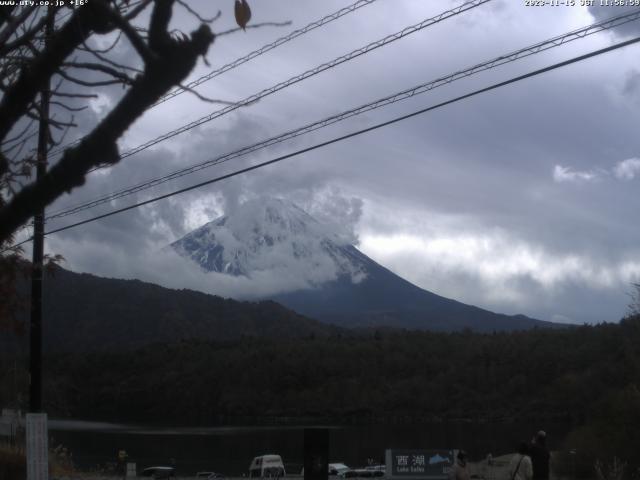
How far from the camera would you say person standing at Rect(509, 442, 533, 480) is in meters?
13.4

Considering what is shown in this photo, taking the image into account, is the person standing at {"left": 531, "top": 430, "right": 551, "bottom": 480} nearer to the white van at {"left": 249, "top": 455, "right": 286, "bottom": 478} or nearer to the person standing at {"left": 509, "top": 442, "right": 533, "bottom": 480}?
the person standing at {"left": 509, "top": 442, "right": 533, "bottom": 480}

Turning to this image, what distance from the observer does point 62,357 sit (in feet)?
387

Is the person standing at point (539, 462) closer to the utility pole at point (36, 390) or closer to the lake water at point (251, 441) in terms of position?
the utility pole at point (36, 390)

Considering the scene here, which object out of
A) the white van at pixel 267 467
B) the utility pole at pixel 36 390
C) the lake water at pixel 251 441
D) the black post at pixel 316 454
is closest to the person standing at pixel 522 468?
the black post at pixel 316 454

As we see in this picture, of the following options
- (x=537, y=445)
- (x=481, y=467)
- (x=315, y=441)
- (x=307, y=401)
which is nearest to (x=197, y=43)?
(x=315, y=441)

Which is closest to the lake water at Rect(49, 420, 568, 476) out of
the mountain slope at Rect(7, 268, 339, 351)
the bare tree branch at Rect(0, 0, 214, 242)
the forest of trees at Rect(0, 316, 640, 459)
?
the forest of trees at Rect(0, 316, 640, 459)

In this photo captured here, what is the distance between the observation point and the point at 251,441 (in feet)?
245

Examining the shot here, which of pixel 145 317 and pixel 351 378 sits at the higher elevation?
pixel 145 317

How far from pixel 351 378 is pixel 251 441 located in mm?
34069

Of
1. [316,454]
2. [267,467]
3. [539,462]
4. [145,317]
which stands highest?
[145,317]

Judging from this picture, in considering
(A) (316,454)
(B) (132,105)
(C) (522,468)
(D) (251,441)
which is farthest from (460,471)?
(D) (251,441)

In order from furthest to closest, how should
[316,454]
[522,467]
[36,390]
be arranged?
1. [36,390]
2. [522,467]
3. [316,454]

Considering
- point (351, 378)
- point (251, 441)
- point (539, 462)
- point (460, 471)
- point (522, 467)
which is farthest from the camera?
point (351, 378)

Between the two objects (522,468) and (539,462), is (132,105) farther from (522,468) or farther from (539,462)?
(539,462)
